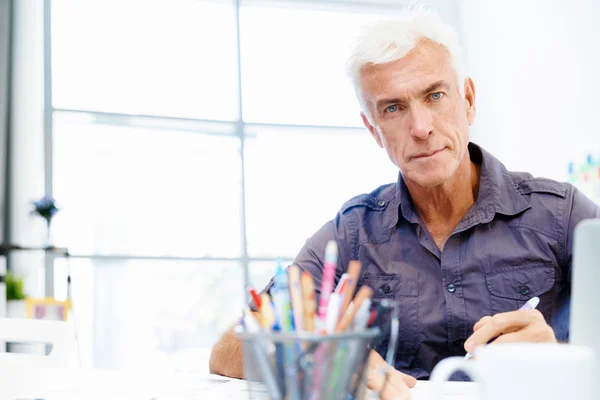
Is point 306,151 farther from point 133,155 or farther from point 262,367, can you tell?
point 262,367

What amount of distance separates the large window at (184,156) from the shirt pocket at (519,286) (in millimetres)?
3183

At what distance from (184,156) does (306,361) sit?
4.15m

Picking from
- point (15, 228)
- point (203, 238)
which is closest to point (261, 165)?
point (203, 238)

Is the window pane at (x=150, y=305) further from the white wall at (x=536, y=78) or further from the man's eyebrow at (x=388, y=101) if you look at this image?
the man's eyebrow at (x=388, y=101)

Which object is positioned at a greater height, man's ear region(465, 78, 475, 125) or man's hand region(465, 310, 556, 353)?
man's ear region(465, 78, 475, 125)

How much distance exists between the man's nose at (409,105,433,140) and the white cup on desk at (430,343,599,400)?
101cm

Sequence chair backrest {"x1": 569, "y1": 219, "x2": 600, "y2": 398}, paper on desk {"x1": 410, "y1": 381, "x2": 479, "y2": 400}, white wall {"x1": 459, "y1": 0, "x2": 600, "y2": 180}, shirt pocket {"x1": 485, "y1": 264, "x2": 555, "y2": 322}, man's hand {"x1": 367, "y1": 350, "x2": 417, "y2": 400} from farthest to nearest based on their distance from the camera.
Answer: white wall {"x1": 459, "y1": 0, "x2": 600, "y2": 180} < shirt pocket {"x1": 485, "y1": 264, "x2": 555, "y2": 322} < paper on desk {"x1": 410, "y1": 381, "x2": 479, "y2": 400} < man's hand {"x1": 367, "y1": 350, "x2": 417, "y2": 400} < chair backrest {"x1": 569, "y1": 219, "x2": 600, "y2": 398}

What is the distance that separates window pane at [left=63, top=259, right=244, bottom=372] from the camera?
14.4ft

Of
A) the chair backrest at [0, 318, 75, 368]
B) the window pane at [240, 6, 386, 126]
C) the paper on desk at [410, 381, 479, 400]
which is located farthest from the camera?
the window pane at [240, 6, 386, 126]

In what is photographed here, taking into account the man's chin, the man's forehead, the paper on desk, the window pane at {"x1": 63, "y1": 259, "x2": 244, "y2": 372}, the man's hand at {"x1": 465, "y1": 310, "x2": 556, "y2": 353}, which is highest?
the man's forehead

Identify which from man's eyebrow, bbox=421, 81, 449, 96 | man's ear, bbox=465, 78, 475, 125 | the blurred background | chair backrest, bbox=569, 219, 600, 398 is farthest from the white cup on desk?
the blurred background

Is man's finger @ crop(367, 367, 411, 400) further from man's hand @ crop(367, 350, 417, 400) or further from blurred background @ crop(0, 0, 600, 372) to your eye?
blurred background @ crop(0, 0, 600, 372)

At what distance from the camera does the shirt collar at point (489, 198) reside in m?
1.46

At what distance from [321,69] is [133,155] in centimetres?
150
